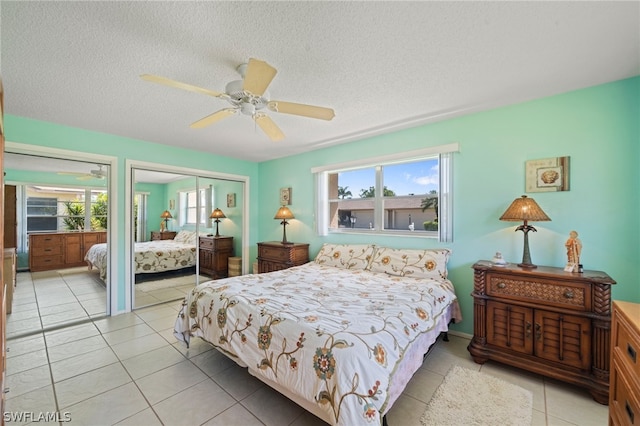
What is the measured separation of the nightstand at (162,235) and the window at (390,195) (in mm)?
2521

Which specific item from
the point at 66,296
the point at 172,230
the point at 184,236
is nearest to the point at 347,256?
the point at 184,236

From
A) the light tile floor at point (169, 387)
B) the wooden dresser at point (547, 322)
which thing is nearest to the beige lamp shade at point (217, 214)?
the light tile floor at point (169, 387)

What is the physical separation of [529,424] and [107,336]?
392 centimetres

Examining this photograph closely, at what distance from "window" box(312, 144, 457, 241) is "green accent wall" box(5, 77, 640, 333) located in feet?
0.41

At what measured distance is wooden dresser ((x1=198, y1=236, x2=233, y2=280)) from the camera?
4.58 m

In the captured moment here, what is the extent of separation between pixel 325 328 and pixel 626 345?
147 centimetres

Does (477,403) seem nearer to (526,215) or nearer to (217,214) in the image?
(526,215)

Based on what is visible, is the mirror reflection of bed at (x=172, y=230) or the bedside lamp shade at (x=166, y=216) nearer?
the mirror reflection of bed at (x=172, y=230)

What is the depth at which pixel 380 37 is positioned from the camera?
5.43ft

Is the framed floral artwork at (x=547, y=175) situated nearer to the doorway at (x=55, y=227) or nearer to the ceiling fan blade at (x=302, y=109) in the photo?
the ceiling fan blade at (x=302, y=109)

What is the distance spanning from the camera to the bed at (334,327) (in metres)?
1.37

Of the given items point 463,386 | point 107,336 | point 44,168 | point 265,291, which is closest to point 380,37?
point 265,291

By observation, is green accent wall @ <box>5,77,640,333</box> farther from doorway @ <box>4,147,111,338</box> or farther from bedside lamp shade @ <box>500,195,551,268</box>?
doorway @ <box>4,147,111,338</box>

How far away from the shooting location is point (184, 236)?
4488 millimetres
